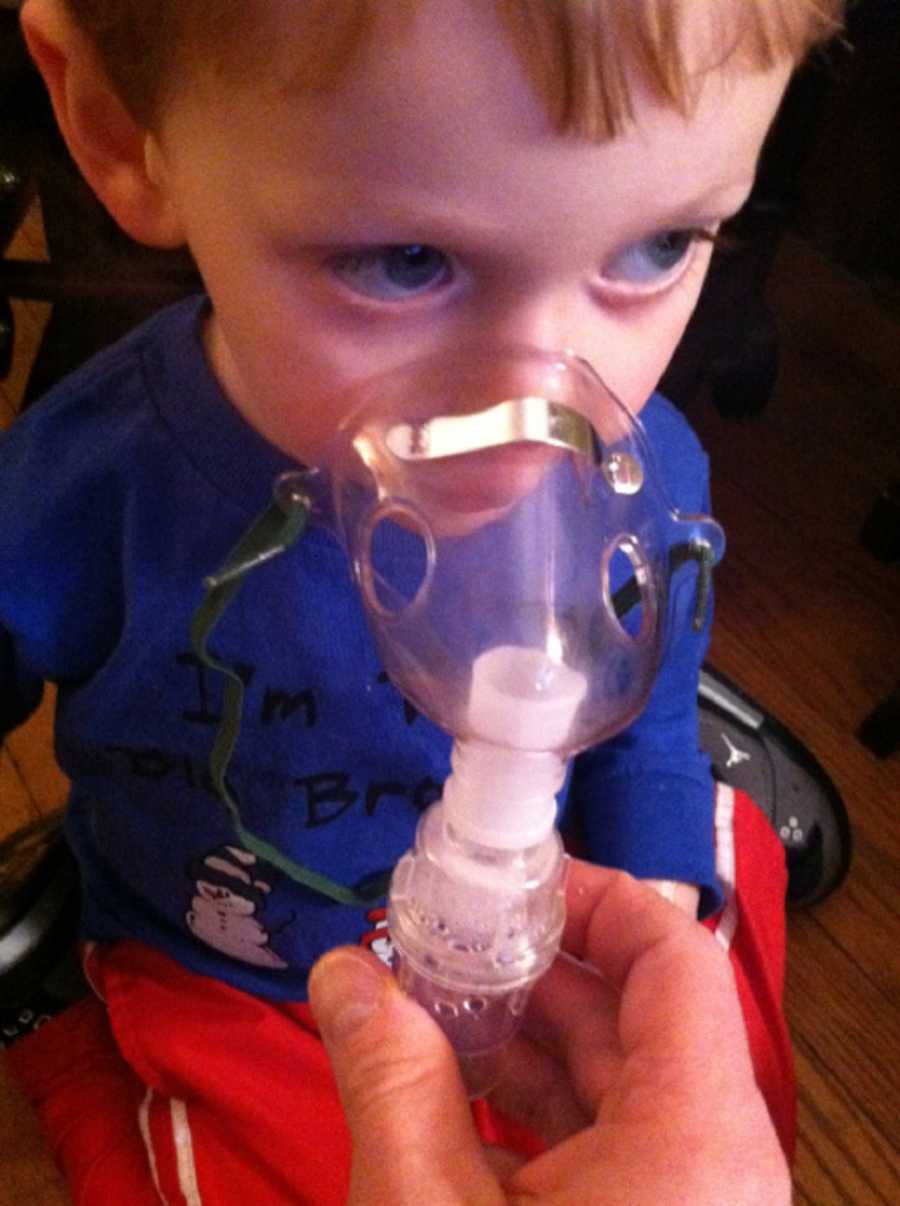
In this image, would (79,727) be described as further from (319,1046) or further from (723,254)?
(723,254)

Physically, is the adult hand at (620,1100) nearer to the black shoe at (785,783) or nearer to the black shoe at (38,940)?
the black shoe at (38,940)

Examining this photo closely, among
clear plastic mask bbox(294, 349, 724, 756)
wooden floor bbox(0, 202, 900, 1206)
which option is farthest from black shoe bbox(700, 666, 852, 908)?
clear plastic mask bbox(294, 349, 724, 756)

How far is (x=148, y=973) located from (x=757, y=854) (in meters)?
0.37

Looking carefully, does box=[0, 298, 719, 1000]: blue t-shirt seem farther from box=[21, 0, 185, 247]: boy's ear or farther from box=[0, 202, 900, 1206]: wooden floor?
box=[0, 202, 900, 1206]: wooden floor

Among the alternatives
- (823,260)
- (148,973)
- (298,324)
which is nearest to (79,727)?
(148,973)

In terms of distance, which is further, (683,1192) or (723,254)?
(723,254)

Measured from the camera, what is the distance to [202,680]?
0.59m

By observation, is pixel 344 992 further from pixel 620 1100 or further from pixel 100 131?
pixel 100 131

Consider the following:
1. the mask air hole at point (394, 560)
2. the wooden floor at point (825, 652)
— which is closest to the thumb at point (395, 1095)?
the mask air hole at point (394, 560)

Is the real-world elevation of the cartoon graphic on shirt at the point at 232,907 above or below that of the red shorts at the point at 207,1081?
above

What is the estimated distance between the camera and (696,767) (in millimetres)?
713

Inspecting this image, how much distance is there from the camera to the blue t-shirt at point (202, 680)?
569mm

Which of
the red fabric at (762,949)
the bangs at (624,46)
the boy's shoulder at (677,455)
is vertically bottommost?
the red fabric at (762,949)

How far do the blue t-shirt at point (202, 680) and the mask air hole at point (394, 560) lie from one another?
0.29 ft
